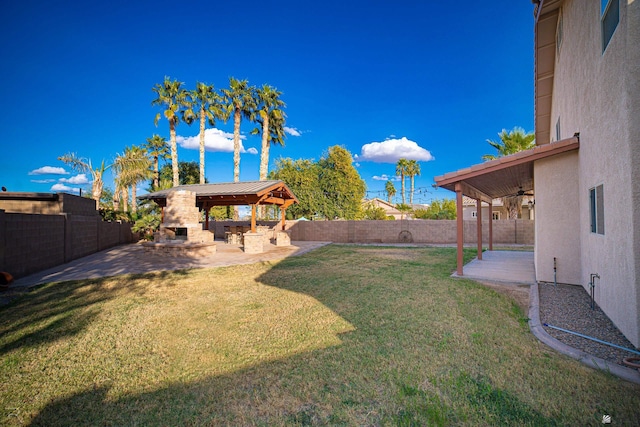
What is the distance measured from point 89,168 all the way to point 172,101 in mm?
9295

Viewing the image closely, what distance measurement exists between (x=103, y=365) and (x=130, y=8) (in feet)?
61.4

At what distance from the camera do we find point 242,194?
13.6 meters

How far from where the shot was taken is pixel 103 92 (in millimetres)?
22641

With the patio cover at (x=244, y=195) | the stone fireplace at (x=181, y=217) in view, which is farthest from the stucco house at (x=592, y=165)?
the stone fireplace at (x=181, y=217)

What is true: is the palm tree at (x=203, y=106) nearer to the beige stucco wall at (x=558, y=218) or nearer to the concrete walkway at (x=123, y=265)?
the concrete walkway at (x=123, y=265)

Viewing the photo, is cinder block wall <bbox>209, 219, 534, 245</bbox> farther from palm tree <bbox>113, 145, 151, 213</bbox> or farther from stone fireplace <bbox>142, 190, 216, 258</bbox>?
palm tree <bbox>113, 145, 151, 213</bbox>

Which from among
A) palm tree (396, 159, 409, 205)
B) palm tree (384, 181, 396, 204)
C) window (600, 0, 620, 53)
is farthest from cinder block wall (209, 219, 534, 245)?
palm tree (384, 181, 396, 204)

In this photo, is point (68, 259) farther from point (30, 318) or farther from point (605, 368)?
point (605, 368)

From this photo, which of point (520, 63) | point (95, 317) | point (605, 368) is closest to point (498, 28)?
point (520, 63)

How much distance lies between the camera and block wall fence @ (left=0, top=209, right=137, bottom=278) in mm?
7199

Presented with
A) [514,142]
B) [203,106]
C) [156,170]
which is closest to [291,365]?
[514,142]

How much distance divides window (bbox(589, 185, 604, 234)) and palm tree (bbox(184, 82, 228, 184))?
25.8 meters

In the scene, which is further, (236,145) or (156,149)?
(156,149)

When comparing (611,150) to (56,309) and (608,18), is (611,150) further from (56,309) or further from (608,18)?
(56,309)
